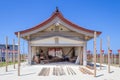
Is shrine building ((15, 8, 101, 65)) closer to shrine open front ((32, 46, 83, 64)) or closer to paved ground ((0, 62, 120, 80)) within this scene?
shrine open front ((32, 46, 83, 64))

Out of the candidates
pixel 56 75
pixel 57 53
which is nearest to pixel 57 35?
pixel 57 53

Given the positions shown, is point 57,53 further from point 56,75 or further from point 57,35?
point 56,75

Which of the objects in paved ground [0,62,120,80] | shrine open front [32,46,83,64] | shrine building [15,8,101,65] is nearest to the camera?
paved ground [0,62,120,80]

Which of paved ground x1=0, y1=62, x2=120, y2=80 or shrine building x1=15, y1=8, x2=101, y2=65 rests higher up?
shrine building x1=15, y1=8, x2=101, y2=65

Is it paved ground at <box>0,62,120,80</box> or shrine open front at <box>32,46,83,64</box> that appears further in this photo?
shrine open front at <box>32,46,83,64</box>

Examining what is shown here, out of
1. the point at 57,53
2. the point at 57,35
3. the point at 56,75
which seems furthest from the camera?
the point at 57,53

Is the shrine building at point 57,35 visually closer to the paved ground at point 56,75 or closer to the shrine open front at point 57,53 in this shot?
the shrine open front at point 57,53

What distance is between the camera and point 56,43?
19.0 metres

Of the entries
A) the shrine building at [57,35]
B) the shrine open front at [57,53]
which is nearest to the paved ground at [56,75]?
the shrine building at [57,35]

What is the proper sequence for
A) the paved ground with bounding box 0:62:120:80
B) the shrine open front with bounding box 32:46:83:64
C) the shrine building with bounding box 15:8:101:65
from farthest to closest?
the shrine open front with bounding box 32:46:83:64 < the shrine building with bounding box 15:8:101:65 < the paved ground with bounding box 0:62:120:80

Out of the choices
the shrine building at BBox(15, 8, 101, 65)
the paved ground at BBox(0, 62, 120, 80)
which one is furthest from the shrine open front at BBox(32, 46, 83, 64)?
the paved ground at BBox(0, 62, 120, 80)

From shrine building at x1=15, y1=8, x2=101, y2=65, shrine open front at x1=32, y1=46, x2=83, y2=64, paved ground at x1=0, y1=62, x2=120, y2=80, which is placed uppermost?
shrine building at x1=15, y1=8, x2=101, y2=65

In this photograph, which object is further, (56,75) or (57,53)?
(57,53)

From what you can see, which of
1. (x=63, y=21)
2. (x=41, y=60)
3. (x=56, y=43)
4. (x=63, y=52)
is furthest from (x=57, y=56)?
(x=63, y=21)
